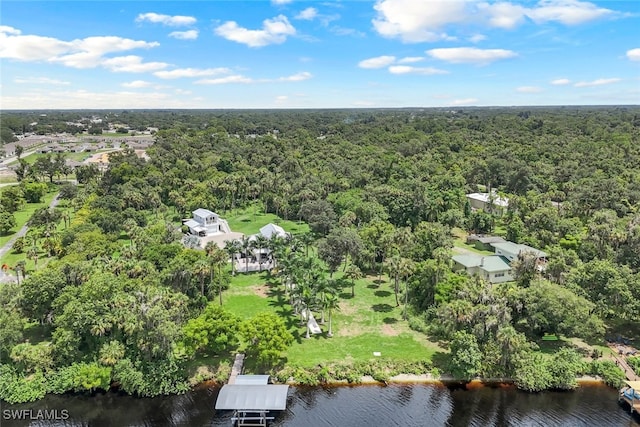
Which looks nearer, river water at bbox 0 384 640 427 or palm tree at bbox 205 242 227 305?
river water at bbox 0 384 640 427

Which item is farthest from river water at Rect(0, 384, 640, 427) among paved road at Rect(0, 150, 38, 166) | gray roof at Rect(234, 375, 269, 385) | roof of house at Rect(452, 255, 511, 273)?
paved road at Rect(0, 150, 38, 166)

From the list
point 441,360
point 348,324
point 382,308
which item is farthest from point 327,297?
point 441,360

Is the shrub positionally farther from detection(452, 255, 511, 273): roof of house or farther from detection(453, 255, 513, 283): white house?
detection(452, 255, 511, 273): roof of house

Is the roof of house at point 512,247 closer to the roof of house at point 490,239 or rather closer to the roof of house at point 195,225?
the roof of house at point 490,239

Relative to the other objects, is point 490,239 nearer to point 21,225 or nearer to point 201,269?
point 201,269

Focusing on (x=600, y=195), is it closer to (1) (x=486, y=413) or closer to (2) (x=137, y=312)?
(1) (x=486, y=413)

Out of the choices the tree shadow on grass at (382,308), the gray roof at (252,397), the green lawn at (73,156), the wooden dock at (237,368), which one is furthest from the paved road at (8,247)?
the green lawn at (73,156)
